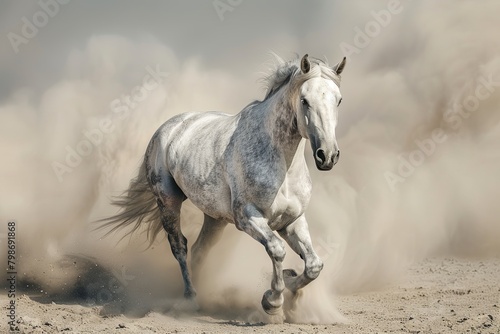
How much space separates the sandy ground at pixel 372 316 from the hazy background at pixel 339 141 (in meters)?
0.41

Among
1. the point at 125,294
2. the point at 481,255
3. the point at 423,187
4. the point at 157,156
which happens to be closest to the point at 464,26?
the point at 423,187

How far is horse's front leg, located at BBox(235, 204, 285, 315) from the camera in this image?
6.48m

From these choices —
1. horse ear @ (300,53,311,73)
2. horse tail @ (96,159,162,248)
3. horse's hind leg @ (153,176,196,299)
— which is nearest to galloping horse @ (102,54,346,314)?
horse ear @ (300,53,311,73)

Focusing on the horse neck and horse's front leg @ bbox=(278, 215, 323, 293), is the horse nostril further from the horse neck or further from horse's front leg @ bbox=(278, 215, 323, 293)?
horse's front leg @ bbox=(278, 215, 323, 293)

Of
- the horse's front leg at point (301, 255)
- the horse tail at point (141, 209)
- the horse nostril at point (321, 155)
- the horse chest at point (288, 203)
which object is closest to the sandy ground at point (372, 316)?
the horse's front leg at point (301, 255)

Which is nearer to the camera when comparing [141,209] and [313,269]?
[313,269]

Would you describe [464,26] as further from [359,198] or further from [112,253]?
[112,253]

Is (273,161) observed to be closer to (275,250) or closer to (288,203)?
(288,203)

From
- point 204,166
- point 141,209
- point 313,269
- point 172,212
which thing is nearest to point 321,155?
point 313,269

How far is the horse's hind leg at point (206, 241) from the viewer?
8289 mm

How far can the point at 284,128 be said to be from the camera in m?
6.62

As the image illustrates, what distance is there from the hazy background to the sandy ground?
0.41 m

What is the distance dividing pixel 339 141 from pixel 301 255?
4.35 m

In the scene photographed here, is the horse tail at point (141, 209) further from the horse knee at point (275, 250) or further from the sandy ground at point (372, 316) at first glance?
the horse knee at point (275, 250)
